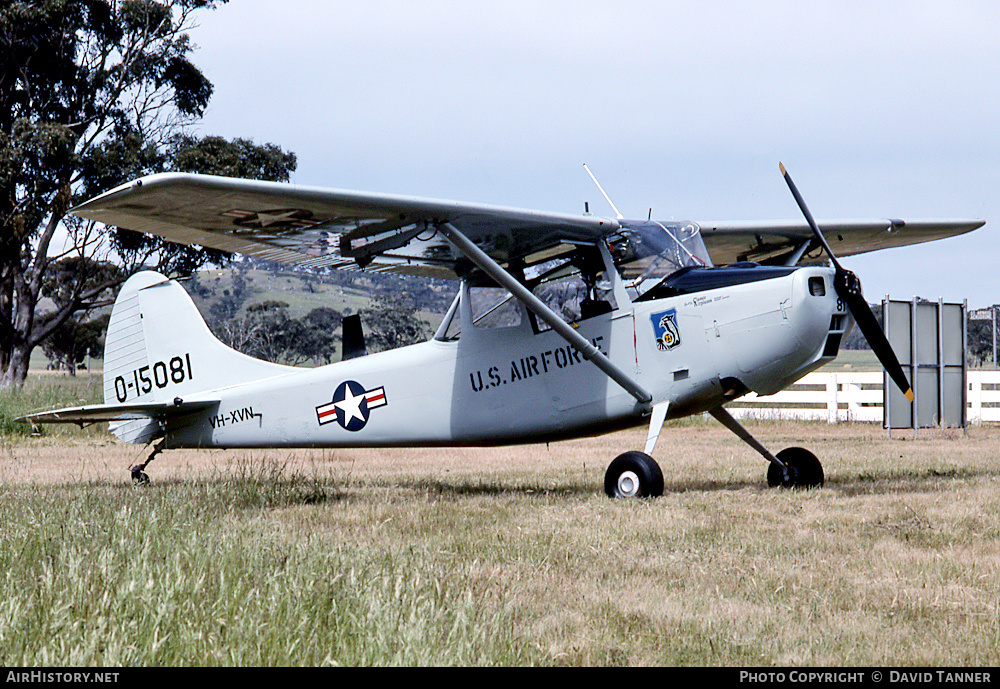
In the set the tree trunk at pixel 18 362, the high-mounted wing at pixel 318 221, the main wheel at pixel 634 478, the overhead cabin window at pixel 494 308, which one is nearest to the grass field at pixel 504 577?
the main wheel at pixel 634 478

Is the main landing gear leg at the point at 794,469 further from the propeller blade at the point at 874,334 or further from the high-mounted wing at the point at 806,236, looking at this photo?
the high-mounted wing at the point at 806,236

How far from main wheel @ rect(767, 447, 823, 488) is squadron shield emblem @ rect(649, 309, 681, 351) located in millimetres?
1821

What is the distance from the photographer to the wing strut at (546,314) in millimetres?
8438

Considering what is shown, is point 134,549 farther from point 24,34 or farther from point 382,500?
point 24,34

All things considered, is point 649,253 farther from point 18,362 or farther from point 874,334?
point 18,362

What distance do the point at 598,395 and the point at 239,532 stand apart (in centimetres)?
424

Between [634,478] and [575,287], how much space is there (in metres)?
2.00

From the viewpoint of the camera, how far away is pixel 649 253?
8828 millimetres

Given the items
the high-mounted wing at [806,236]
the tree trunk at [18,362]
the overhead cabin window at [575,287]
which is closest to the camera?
the overhead cabin window at [575,287]

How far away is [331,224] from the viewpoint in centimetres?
888

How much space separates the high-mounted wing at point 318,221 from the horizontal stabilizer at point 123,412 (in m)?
1.95

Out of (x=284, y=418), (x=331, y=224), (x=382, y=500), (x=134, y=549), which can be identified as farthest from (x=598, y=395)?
(x=134, y=549)

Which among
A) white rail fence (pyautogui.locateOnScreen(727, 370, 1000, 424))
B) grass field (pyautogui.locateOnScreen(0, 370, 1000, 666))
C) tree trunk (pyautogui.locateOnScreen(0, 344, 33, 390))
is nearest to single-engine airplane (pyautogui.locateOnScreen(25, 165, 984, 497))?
grass field (pyautogui.locateOnScreen(0, 370, 1000, 666))

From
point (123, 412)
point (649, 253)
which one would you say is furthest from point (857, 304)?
point (123, 412)
